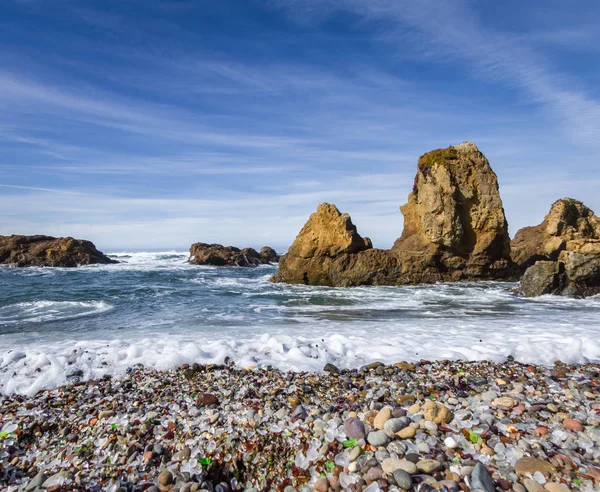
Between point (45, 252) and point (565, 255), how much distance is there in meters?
48.4

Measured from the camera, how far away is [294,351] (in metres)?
6.42

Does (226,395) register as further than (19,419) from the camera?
Yes

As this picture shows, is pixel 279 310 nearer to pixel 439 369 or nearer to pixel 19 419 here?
pixel 439 369

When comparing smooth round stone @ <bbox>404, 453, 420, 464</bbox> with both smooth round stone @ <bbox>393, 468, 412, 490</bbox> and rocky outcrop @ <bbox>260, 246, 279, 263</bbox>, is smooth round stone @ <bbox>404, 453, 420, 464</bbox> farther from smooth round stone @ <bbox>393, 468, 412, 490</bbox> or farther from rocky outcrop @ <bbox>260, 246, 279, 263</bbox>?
rocky outcrop @ <bbox>260, 246, 279, 263</bbox>

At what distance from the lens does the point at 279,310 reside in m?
13.2

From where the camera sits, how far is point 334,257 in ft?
75.7

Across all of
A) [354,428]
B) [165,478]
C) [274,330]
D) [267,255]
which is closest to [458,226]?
[274,330]

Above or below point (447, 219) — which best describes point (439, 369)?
below

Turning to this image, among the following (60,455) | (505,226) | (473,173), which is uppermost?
(473,173)

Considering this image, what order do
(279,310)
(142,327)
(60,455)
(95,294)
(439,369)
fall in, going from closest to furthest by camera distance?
(60,455), (439,369), (142,327), (279,310), (95,294)

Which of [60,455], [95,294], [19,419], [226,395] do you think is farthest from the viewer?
[95,294]

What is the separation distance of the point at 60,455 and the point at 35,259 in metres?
46.0

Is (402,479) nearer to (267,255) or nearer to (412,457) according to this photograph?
(412,457)

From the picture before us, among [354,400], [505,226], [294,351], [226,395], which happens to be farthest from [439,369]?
[505,226]
